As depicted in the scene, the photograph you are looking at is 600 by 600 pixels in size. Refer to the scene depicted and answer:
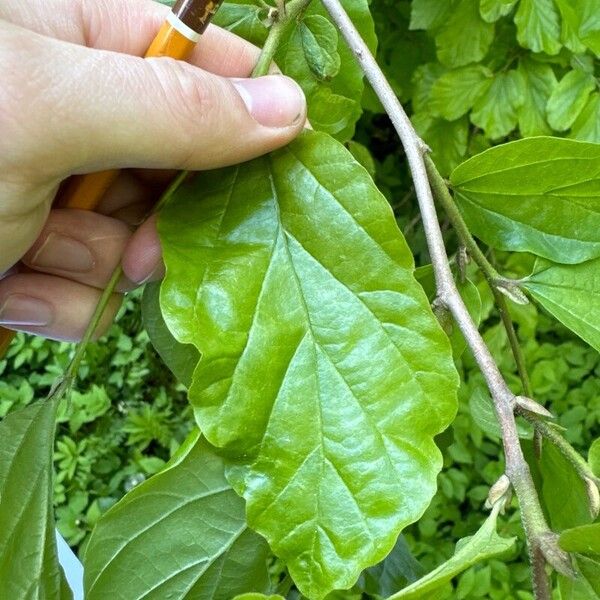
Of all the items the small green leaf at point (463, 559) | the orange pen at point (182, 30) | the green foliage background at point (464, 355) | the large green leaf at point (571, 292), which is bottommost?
the green foliage background at point (464, 355)

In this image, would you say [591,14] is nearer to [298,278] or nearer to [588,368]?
[298,278]

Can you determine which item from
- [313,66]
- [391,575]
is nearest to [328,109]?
[313,66]

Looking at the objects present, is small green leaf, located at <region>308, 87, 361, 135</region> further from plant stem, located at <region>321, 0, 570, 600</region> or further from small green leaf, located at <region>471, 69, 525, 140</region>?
small green leaf, located at <region>471, 69, 525, 140</region>

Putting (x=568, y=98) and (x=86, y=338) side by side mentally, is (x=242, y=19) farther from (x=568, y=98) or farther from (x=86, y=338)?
(x=568, y=98)

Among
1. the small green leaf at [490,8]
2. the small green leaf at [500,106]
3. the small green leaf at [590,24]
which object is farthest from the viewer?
the small green leaf at [500,106]

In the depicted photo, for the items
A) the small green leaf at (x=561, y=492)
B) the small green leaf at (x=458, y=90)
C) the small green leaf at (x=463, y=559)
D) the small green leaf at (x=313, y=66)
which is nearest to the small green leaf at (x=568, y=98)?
the small green leaf at (x=458, y=90)

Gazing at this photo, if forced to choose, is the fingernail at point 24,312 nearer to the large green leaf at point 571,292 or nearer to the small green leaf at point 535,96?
the large green leaf at point 571,292
